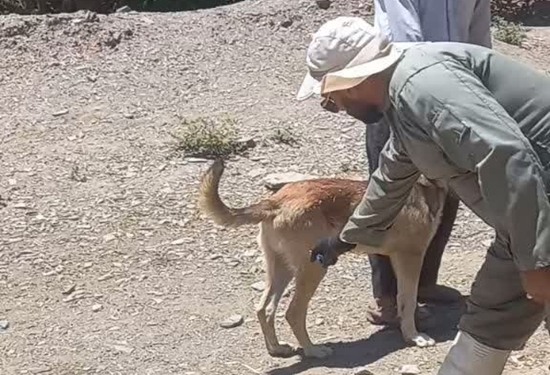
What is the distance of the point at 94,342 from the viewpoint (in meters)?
5.58

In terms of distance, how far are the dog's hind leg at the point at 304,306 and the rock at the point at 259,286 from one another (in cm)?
62

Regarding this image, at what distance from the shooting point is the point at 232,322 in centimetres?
572

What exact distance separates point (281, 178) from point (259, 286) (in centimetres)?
122

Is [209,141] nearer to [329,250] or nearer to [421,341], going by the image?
[421,341]

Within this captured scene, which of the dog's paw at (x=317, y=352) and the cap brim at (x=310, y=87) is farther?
the dog's paw at (x=317, y=352)

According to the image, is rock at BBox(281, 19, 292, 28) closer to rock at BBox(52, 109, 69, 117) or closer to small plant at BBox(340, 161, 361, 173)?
rock at BBox(52, 109, 69, 117)

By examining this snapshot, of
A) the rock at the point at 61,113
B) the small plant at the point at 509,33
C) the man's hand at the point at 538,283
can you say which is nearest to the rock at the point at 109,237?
the rock at the point at 61,113

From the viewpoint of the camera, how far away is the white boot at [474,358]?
157 inches

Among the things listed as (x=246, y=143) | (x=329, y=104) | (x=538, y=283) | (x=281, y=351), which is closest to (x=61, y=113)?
(x=246, y=143)

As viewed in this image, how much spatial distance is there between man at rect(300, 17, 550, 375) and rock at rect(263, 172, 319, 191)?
113 inches

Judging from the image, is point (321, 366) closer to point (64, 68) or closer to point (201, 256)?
point (201, 256)

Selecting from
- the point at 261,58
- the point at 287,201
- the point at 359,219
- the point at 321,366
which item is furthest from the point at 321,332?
the point at 261,58

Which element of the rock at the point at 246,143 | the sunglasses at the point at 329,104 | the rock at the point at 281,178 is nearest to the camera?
the sunglasses at the point at 329,104

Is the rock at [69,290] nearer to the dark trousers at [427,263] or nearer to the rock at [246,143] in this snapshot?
the dark trousers at [427,263]
